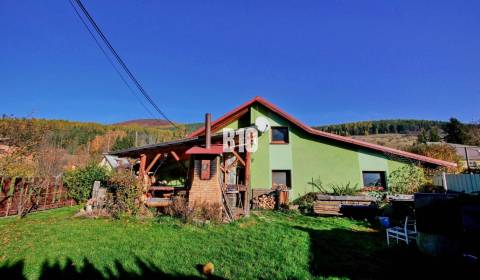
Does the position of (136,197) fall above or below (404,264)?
Answer: above

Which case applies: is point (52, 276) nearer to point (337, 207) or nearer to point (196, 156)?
point (196, 156)

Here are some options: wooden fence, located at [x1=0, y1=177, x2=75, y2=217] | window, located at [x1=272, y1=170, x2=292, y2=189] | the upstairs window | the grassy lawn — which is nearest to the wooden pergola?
the grassy lawn

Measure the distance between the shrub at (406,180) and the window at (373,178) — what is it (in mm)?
427

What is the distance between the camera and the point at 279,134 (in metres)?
15.5

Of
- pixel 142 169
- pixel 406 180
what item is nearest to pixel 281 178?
pixel 406 180

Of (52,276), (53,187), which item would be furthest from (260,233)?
(53,187)

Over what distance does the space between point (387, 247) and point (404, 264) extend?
137 cm

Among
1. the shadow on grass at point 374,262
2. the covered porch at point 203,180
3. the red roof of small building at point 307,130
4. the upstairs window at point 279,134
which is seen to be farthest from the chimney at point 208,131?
the shadow on grass at point 374,262

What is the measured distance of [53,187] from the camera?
14633 millimetres

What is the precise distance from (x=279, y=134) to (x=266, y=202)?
4388mm

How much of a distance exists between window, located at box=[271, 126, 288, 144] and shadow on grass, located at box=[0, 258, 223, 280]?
1145 centimetres

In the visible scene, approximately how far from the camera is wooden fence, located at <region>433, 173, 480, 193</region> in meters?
11.5

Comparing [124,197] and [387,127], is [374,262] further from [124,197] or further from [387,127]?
[387,127]

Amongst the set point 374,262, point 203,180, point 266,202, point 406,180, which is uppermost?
point 203,180
